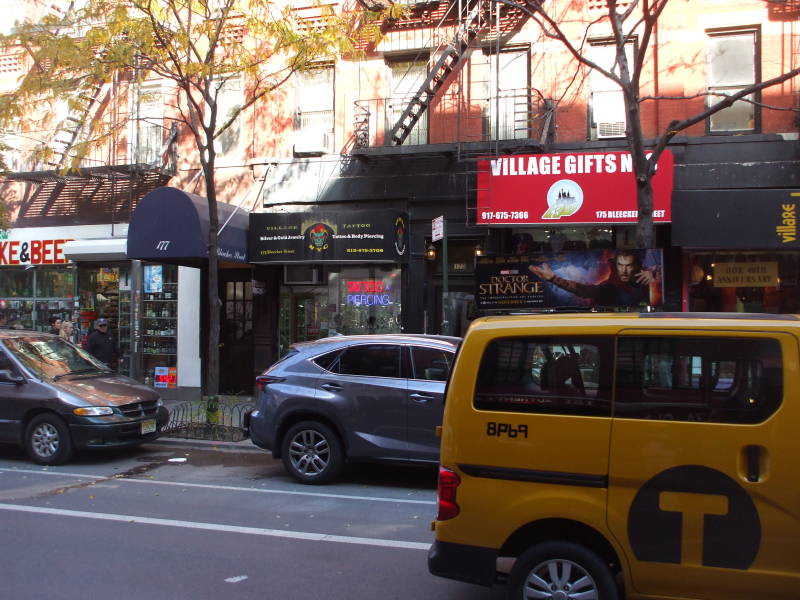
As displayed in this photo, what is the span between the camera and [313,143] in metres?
14.6

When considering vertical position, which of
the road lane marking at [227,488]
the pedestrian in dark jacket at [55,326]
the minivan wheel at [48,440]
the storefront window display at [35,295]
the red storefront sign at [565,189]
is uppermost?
the red storefront sign at [565,189]

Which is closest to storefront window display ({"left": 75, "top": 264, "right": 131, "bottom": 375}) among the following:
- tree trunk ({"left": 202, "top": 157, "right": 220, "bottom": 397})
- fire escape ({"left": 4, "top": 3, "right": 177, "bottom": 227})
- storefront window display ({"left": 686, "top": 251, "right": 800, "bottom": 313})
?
fire escape ({"left": 4, "top": 3, "right": 177, "bottom": 227})

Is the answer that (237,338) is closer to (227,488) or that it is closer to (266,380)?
(266,380)

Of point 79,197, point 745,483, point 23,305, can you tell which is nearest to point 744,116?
point 745,483

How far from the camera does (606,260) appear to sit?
39.5 feet

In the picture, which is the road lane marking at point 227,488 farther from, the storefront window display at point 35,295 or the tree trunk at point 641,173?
the storefront window display at point 35,295

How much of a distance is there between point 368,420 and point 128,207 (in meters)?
10.6

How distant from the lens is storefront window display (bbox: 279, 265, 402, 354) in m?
13.9

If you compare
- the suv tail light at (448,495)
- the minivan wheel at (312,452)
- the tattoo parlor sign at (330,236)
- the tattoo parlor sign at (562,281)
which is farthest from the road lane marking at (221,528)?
the tattoo parlor sign at (330,236)

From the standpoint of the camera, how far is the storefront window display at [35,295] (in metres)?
16.4

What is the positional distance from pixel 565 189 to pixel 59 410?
898cm

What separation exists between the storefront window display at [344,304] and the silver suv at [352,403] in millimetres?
5530

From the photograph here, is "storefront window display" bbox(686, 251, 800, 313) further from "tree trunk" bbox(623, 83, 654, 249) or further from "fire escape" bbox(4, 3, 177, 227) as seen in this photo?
"fire escape" bbox(4, 3, 177, 227)

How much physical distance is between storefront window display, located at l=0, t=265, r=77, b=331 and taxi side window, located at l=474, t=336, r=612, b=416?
→ 14.6m
